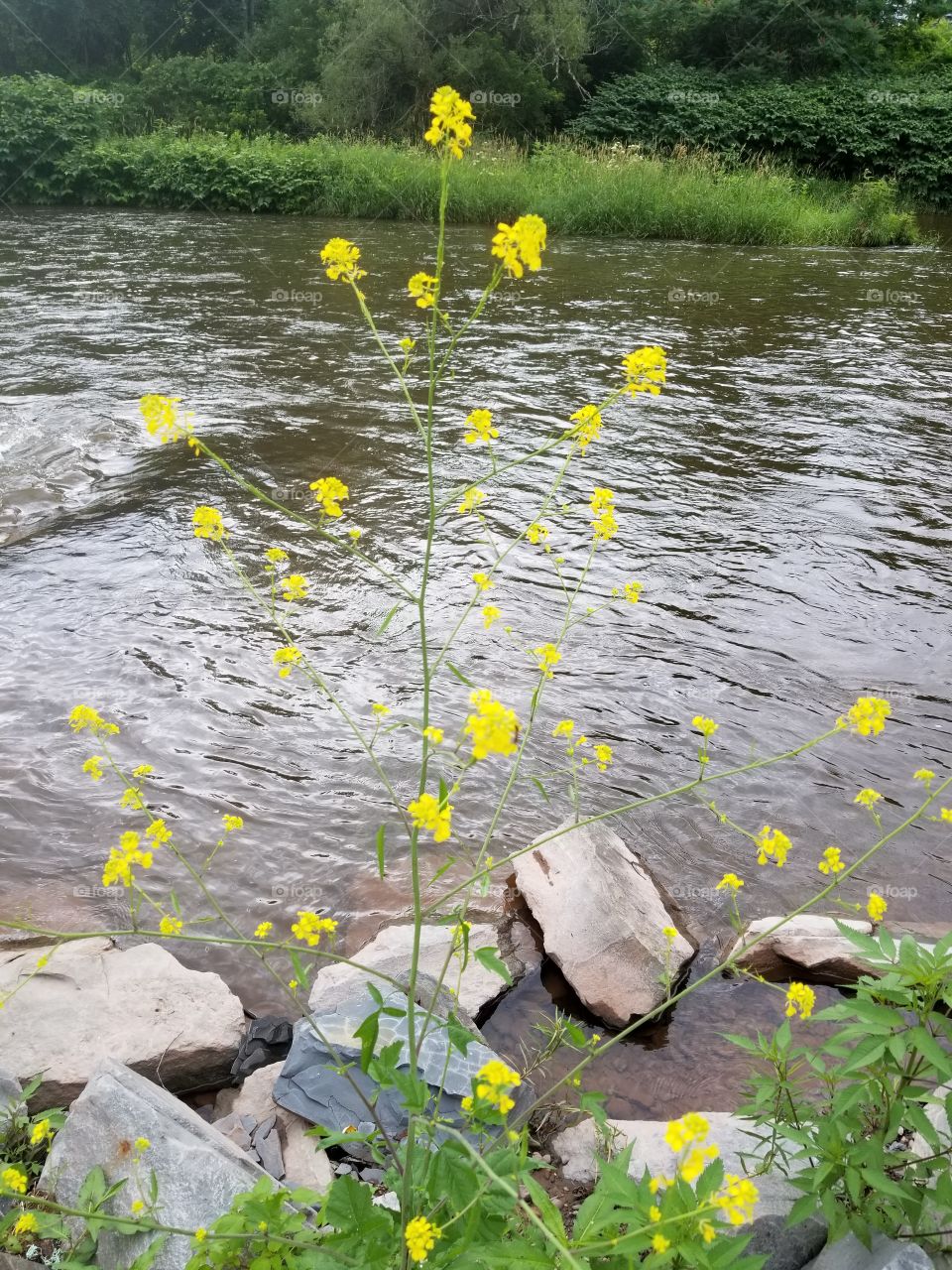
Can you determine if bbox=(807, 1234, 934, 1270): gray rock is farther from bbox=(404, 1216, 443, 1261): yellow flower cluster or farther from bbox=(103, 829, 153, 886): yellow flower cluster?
bbox=(103, 829, 153, 886): yellow flower cluster

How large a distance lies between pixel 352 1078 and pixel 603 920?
982 millimetres

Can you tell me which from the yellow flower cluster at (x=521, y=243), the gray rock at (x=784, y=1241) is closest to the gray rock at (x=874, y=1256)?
the gray rock at (x=784, y=1241)

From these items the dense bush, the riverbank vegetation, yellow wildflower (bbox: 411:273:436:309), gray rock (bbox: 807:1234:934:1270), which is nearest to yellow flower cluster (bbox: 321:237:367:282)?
yellow wildflower (bbox: 411:273:436:309)

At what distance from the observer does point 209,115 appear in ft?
91.6

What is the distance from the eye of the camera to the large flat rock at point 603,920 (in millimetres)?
2908

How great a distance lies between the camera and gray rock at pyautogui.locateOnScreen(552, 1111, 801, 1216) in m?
1.95

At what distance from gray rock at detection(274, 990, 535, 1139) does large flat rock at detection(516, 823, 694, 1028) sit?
48cm

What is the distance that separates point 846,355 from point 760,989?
820 cm

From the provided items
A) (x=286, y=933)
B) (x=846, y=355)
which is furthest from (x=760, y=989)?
(x=846, y=355)

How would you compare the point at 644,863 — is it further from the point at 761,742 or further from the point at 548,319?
the point at 548,319

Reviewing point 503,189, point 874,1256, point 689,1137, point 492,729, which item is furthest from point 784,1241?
point 503,189

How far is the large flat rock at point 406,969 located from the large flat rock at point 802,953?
0.73 metres

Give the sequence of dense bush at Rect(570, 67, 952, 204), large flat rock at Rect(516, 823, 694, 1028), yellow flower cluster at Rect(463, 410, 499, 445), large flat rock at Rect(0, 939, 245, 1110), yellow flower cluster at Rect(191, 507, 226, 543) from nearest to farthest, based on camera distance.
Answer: yellow flower cluster at Rect(463, 410, 499, 445) → yellow flower cluster at Rect(191, 507, 226, 543) → large flat rock at Rect(0, 939, 245, 1110) → large flat rock at Rect(516, 823, 694, 1028) → dense bush at Rect(570, 67, 952, 204)

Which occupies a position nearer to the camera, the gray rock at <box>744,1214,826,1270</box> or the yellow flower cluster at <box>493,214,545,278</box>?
the yellow flower cluster at <box>493,214,545,278</box>
